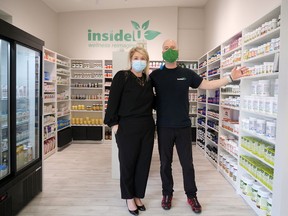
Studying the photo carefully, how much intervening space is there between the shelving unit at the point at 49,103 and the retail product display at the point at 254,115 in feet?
12.4

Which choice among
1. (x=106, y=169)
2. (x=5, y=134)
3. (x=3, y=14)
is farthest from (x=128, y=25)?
(x=5, y=134)

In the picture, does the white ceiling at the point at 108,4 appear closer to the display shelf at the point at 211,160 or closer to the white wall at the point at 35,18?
the white wall at the point at 35,18

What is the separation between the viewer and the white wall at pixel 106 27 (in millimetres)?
7570

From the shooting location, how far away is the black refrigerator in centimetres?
270

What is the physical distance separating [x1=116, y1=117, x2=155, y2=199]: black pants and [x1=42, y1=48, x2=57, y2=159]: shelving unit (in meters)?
3.39

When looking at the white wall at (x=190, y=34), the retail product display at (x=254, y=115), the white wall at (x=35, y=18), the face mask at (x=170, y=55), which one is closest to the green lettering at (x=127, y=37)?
the white wall at (x=190, y=34)

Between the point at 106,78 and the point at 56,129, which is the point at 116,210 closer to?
the point at 56,129

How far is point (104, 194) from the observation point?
139 inches

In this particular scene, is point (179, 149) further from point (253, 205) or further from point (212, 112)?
point (212, 112)

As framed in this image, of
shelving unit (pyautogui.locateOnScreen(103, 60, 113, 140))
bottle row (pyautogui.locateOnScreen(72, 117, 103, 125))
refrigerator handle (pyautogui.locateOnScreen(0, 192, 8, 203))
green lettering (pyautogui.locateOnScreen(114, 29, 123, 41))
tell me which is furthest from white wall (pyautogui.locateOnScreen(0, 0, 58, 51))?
refrigerator handle (pyautogui.locateOnScreen(0, 192, 8, 203))

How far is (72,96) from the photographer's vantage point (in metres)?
7.45

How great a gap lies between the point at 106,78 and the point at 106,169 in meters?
3.49

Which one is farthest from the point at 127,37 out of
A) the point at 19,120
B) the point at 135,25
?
the point at 19,120

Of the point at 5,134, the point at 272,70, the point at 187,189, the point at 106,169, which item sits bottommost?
the point at 106,169
